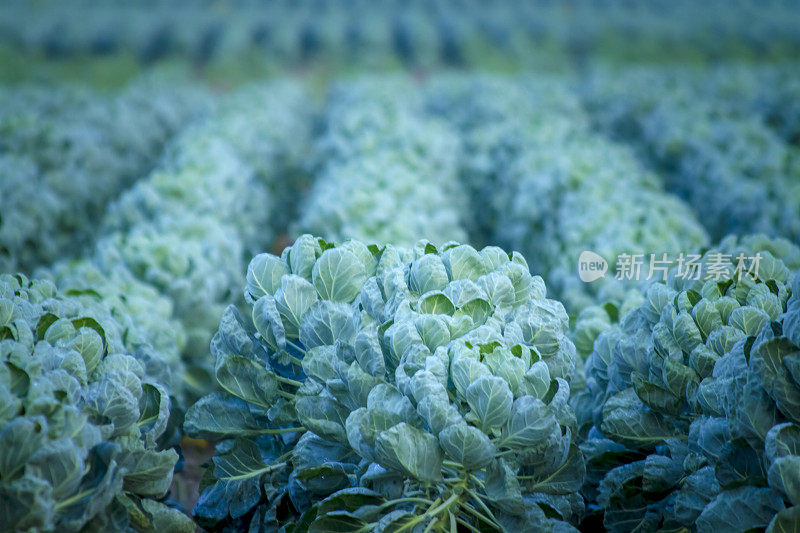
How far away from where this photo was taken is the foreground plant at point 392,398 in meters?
1.51

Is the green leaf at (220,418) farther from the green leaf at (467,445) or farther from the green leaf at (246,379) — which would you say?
the green leaf at (467,445)

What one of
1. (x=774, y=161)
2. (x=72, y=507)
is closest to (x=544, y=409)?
(x=72, y=507)

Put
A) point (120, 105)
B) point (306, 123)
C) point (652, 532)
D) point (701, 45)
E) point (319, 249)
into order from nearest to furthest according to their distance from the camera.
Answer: point (652, 532) < point (319, 249) < point (120, 105) < point (306, 123) < point (701, 45)

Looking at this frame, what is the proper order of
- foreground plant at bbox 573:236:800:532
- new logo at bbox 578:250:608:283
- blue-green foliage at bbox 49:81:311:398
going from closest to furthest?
1. foreground plant at bbox 573:236:800:532
2. new logo at bbox 578:250:608:283
3. blue-green foliage at bbox 49:81:311:398

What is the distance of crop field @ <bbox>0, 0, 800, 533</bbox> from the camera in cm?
150

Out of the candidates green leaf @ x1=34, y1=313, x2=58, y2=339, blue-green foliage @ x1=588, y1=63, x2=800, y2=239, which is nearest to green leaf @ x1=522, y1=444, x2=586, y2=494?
green leaf @ x1=34, y1=313, x2=58, y2=339

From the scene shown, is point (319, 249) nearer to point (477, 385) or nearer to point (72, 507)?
point (477, 385)

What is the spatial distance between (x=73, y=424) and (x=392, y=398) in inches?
30.8

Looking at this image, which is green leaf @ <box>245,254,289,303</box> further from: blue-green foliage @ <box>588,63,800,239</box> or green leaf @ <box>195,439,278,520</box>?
blue-green foliage @ <box>588,63,800,239</box>

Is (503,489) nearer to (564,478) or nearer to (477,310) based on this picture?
(564,478)

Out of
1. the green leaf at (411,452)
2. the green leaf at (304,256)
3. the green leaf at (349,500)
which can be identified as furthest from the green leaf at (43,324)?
the green leaf at (411,452)

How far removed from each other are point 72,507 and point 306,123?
30.7 ft

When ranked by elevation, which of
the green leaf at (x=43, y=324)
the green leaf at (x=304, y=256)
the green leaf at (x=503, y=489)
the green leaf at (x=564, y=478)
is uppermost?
the green leaf at (x=304, y=256)

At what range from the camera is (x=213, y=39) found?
21562 mm
